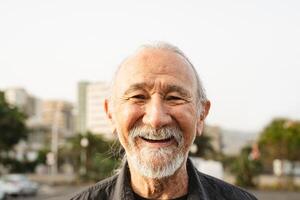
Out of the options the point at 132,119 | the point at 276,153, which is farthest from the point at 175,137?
the point at 276,153

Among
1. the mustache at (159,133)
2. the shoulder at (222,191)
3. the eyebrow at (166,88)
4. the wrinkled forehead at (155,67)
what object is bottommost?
the shoulder at (222,191)

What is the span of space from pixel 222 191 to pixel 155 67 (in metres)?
0.66

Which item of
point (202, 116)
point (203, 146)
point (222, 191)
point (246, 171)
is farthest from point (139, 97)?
point (203, 146)

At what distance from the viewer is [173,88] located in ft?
7.60

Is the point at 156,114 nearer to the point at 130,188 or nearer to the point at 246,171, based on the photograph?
the point at 130,188

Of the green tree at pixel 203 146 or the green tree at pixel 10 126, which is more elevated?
the green tree at pixel 10 126

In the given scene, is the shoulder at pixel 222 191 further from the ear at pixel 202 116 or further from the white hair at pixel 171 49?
the white hair at pixel 171 49

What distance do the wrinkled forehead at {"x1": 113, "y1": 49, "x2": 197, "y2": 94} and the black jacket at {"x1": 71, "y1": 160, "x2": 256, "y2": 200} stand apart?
42 cm

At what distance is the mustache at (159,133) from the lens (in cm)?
225

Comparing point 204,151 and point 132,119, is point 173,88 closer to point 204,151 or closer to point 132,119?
point 132,119

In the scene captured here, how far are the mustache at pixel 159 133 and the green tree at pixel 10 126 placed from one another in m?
42.1

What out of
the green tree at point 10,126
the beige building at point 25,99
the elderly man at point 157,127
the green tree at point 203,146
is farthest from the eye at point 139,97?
the beige building at point 25,99

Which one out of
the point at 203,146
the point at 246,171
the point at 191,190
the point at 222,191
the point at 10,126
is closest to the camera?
the point at 191,190

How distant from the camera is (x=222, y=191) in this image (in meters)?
2.47
